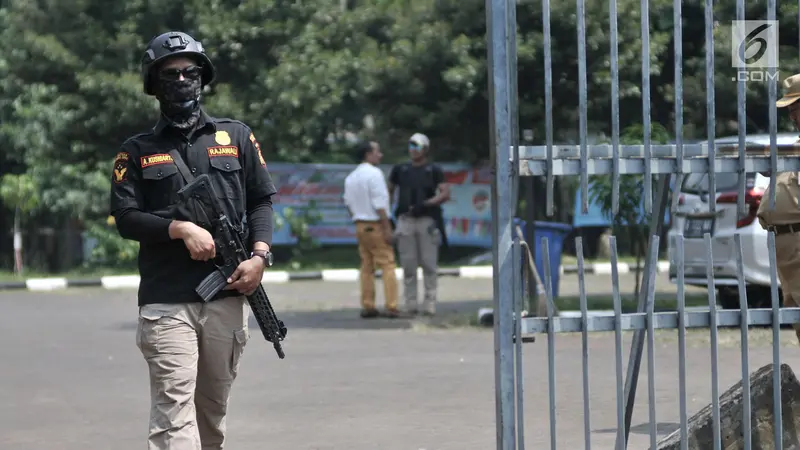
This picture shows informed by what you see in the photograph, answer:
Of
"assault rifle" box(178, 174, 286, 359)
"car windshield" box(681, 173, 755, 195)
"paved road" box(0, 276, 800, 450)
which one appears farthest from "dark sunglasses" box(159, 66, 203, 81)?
"car windshield" box(681, 173, 755, 195)

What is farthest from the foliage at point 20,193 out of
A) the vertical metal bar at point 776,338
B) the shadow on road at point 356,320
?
the vertical metal bar at point 776,338

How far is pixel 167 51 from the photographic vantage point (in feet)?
16.3

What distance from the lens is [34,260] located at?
24078mm

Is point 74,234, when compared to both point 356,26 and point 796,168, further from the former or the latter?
point 796,168

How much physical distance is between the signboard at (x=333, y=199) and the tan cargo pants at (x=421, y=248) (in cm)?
938

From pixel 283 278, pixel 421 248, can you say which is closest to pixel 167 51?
pixel 421 248

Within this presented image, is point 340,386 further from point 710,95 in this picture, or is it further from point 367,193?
point 710,95

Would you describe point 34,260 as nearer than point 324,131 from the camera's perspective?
Yes

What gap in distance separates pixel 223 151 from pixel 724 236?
26.8 feet

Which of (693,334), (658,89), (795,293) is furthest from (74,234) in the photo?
(795,293)

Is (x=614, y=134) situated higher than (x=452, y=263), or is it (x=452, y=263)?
(x=614, y=134)

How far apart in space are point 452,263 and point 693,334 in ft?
41.3

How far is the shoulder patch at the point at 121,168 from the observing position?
4996 millimetres

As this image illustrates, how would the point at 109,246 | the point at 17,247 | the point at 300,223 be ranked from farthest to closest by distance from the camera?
the point at 300,223, the point at 109,246, the point at 17,247
